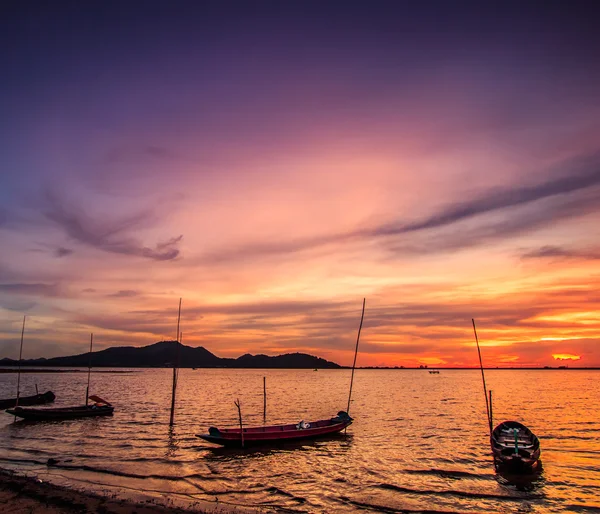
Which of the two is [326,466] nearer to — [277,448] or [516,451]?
[277,448]

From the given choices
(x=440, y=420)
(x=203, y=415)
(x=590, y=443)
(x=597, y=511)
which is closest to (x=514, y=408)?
(x=440, y=420)

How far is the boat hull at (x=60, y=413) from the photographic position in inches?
1738

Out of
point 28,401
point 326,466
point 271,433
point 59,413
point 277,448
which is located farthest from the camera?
point 28,401

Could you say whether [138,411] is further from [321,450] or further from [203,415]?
[321,450]

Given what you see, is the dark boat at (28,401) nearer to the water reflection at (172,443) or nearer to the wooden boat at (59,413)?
the wooden boat at (59,413)

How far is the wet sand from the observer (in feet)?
54.5

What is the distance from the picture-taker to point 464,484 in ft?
81.3

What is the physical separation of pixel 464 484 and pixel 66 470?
22.4m

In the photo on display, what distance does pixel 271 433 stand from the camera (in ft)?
110

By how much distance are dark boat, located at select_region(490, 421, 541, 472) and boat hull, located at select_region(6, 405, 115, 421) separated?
4138 cm

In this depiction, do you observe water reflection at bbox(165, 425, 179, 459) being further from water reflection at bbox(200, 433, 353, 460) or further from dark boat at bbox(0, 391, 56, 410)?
dark boat at bbox(0, 391, 56, 410)

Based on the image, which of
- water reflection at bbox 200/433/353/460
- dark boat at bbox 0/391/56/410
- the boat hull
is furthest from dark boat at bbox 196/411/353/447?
dark boat at bbox 0/391/56/410

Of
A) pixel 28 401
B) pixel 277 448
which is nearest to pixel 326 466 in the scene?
pixel 277 448

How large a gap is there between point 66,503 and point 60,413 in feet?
113
